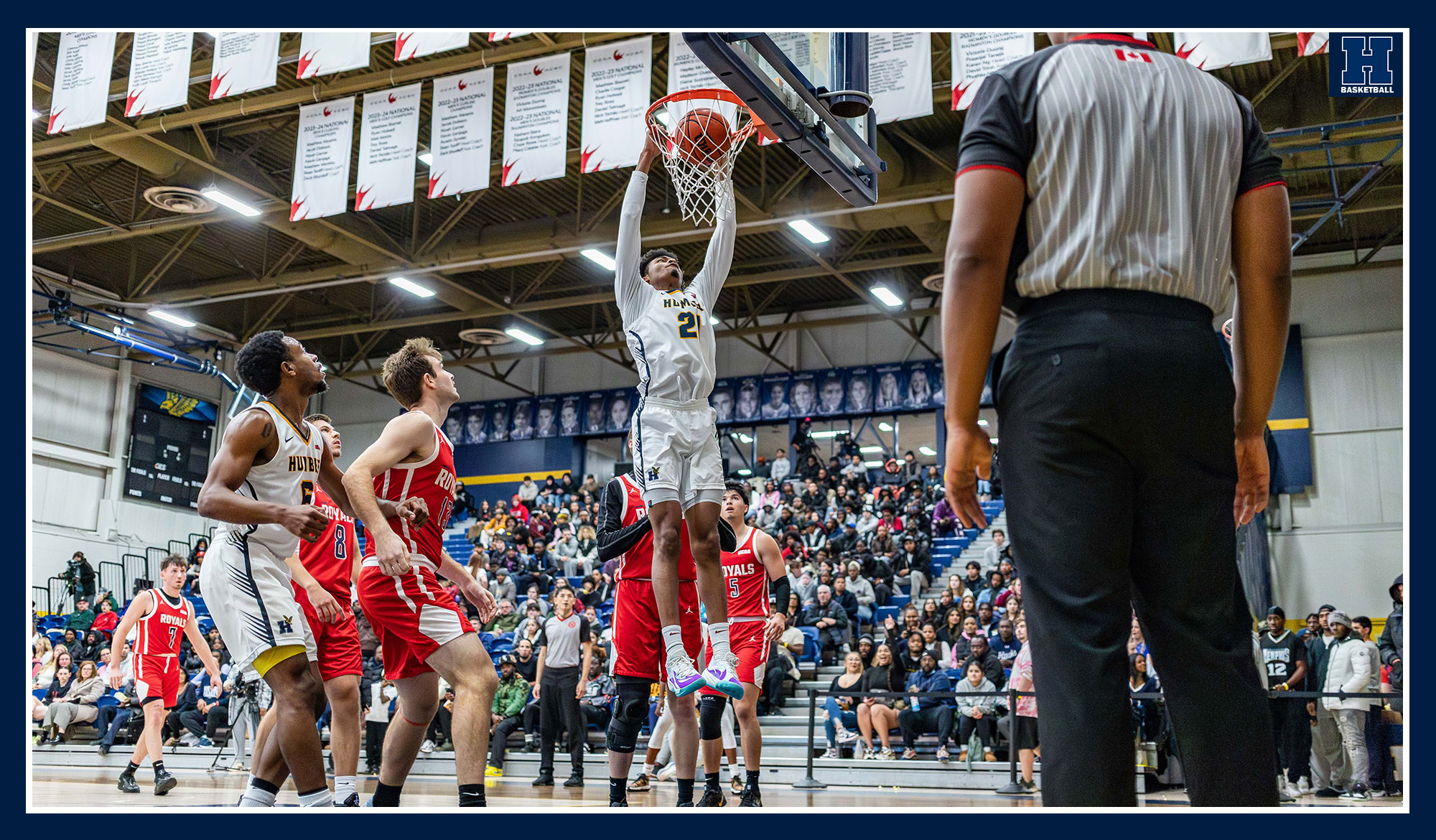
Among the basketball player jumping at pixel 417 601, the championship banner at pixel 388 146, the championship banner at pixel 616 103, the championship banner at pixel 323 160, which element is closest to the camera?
the basketball player jumping at pixel 417 601

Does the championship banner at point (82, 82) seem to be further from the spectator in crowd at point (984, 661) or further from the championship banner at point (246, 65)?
the spectator in crowd at point (984, 661)

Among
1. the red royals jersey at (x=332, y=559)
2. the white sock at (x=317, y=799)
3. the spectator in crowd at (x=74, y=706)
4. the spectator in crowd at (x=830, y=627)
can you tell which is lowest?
the spectator in crowd at (x=74, y=706)

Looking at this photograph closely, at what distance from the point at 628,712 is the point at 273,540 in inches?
82.2

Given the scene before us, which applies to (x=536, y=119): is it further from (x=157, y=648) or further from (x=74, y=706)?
(x=74, y=706)

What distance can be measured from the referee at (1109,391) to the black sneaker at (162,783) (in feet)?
28.3

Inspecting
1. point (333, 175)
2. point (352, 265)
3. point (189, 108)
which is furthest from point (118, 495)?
point (333, 175)

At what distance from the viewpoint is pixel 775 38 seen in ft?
20.6

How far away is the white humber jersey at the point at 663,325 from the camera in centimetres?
526

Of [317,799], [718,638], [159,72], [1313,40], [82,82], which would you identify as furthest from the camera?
[82,82]

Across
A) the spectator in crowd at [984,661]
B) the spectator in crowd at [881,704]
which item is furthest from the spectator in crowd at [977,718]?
the spectator in crowd at [881,704]

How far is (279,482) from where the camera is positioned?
4.64m

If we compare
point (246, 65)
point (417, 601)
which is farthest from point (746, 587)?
point (246, 65)

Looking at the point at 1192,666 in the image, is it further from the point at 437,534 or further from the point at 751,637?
the point at 751,637

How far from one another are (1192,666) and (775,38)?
4.91 meters
